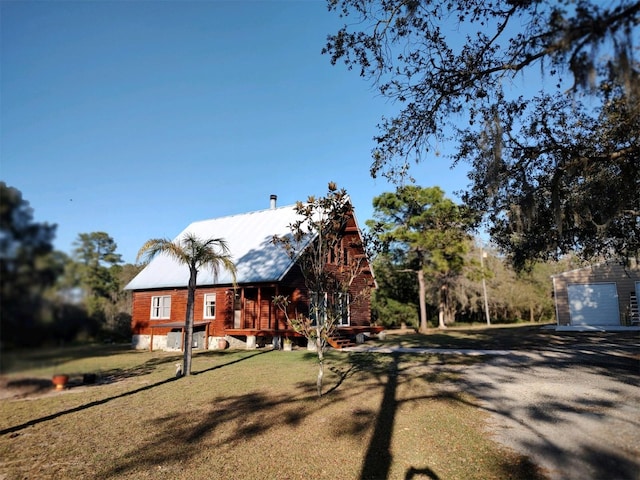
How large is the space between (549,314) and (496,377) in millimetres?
39035

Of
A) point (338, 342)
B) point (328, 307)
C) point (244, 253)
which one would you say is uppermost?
point (244, 253)

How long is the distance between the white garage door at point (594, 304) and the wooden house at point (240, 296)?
1505 centimetres

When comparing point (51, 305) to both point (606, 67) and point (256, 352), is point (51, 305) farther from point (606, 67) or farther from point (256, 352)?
point (256, 352)

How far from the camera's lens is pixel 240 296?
65.2 feet

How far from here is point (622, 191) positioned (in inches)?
333

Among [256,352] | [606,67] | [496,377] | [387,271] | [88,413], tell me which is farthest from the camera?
[387,271]

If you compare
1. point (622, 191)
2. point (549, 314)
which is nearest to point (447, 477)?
point (622, 191)

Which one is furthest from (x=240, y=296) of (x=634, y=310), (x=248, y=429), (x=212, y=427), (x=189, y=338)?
(x=634, y=310)

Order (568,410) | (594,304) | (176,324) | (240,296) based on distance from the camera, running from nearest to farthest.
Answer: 1. (568,410)
2. (176,324)
3. (240,296)
4. (594,304)

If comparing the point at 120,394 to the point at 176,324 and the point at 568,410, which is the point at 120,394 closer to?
the point at 568,410

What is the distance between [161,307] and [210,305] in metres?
3.43

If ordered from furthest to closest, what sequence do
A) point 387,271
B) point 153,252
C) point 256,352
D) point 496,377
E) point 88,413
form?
point 387,271 → point 256,352 → point 153,252 → point 496,377 → point 88,413

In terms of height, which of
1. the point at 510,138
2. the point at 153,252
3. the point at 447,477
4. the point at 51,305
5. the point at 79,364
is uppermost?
the point at 510,138

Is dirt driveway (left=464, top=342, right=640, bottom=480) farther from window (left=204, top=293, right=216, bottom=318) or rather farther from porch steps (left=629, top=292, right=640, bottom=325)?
porch steps (left=629, top=292, right=640, bottom=325)
